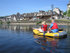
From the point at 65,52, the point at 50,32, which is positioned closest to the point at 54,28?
the point at 50,32

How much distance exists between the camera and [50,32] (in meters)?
12.6

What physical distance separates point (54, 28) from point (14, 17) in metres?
97.7

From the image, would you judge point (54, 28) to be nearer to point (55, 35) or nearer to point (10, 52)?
point (55, 35)

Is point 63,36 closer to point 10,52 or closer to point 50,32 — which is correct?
point 50,32

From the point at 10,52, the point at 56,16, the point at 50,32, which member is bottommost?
the point at 10,52

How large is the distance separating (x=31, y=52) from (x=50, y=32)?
6443 millimetres

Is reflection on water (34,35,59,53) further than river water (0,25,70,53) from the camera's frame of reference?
Yes

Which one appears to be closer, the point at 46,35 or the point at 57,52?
the point at 57,52

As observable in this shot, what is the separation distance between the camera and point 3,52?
666 cm

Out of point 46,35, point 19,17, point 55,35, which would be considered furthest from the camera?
point 19,17

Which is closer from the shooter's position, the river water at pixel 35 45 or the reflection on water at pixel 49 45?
the river water at pixel 35 45

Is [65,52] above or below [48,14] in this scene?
below

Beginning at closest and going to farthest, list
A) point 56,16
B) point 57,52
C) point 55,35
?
point 57,52 → point 55,35 → point 56,16

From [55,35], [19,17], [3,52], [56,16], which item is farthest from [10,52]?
[19,17]
